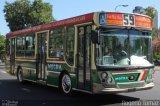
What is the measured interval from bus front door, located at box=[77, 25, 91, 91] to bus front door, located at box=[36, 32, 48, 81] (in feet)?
10.6

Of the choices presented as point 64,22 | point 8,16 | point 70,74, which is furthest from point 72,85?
point 8,16

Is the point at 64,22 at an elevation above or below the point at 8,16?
below

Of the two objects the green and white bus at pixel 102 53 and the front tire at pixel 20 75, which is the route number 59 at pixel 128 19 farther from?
the front tire at pixel 20 75

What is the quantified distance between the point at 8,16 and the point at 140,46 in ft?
130

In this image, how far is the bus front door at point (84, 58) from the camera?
1209cm

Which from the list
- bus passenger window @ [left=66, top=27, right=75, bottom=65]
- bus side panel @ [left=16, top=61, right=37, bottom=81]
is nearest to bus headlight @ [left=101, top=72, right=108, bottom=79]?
bus passenger window @ [left=66, top=27, right=75, bottom=65]

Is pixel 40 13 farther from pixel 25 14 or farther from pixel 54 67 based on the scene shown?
pixel 54 67

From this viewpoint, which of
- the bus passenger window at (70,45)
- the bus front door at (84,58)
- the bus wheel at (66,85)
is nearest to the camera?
the bus front door at (84,58)

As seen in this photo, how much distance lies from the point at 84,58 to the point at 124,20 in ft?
6.06

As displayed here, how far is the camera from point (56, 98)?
13.1 metres

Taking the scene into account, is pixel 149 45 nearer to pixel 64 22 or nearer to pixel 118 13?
pixel 118 13

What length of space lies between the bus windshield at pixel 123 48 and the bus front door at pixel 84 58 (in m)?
0.68

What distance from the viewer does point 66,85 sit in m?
13.7

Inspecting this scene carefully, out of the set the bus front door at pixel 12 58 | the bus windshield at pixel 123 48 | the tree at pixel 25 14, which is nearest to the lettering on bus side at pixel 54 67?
the bus windshield at pixel 123 48
